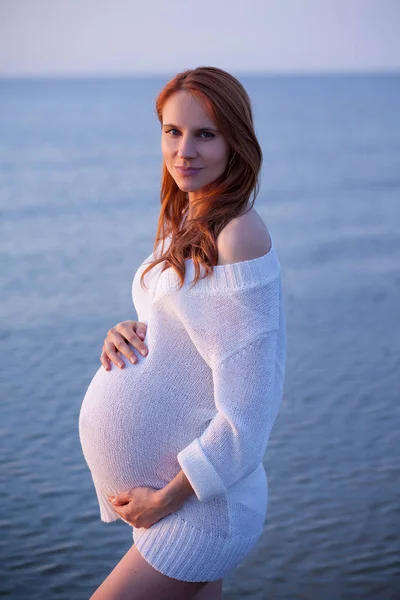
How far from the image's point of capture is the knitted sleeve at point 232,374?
1882mm

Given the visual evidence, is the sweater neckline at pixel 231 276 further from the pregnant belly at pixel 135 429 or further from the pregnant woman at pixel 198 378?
the pregnant belly at pixel 135 429

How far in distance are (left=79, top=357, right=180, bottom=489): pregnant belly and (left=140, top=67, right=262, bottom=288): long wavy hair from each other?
26 centimetres

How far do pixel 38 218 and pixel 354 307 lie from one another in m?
7.10

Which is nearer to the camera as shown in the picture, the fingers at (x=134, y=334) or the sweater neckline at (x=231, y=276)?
the sweater neckline at (x=231, y=276)

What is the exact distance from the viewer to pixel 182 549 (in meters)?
1.95

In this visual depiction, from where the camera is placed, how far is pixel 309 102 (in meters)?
48.5

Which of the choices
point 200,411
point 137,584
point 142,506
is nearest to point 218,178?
point 200,411

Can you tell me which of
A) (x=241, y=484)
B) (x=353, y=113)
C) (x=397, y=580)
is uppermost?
(x=353, y=113)

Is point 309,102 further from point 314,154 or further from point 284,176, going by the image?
point 284,176

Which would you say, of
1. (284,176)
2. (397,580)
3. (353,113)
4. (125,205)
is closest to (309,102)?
(353,113)

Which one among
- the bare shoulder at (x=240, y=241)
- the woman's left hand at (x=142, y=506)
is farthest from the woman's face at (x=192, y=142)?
the woman's left hand at (x=142, y=506)

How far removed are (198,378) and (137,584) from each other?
49 cm

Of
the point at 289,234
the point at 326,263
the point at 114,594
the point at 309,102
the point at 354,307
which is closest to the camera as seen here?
the point at 114,594

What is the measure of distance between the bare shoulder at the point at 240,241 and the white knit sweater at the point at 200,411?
2cm
